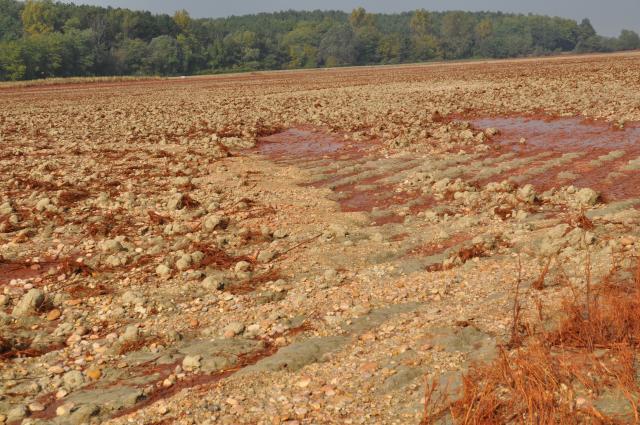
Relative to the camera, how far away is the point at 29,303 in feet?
17.9

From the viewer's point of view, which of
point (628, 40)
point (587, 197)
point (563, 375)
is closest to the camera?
point (563, 375)

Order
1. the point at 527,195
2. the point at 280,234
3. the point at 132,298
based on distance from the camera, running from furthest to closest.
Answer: the point at 527,195 < the point at 280,234 < the point at 132,298

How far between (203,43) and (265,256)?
113085 millimetres

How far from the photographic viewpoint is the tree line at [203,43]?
76.0 metres

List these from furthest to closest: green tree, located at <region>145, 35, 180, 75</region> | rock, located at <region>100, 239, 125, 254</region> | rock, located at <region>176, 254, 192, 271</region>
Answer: green tree, located at <region>145, 35, 180, 75</region> < rock, located at <region>100, 239, 125, 254</region> < rock, located at <region>176, 254, 192, 271</region>

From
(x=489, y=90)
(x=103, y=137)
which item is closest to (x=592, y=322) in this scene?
(x=103, y=137)

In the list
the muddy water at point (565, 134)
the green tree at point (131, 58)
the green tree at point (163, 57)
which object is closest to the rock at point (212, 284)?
the muddy water at point (565, 134)

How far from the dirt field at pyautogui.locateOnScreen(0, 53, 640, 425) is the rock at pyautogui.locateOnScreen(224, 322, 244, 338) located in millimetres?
16

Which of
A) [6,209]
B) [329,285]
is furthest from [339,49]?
[329,285]

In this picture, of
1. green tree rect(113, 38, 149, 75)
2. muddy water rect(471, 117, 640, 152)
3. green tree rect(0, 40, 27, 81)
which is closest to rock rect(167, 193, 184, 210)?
muddy water rect(471, 117, 640, 152)

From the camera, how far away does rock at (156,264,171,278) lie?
20.2 feet

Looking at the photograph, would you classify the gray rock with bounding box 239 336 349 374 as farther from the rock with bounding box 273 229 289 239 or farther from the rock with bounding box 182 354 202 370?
the rock with bounding box 273 229 289 239

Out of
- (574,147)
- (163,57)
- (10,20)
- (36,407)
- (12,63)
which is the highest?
(10,20)

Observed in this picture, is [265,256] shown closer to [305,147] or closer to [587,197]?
[587,197]
